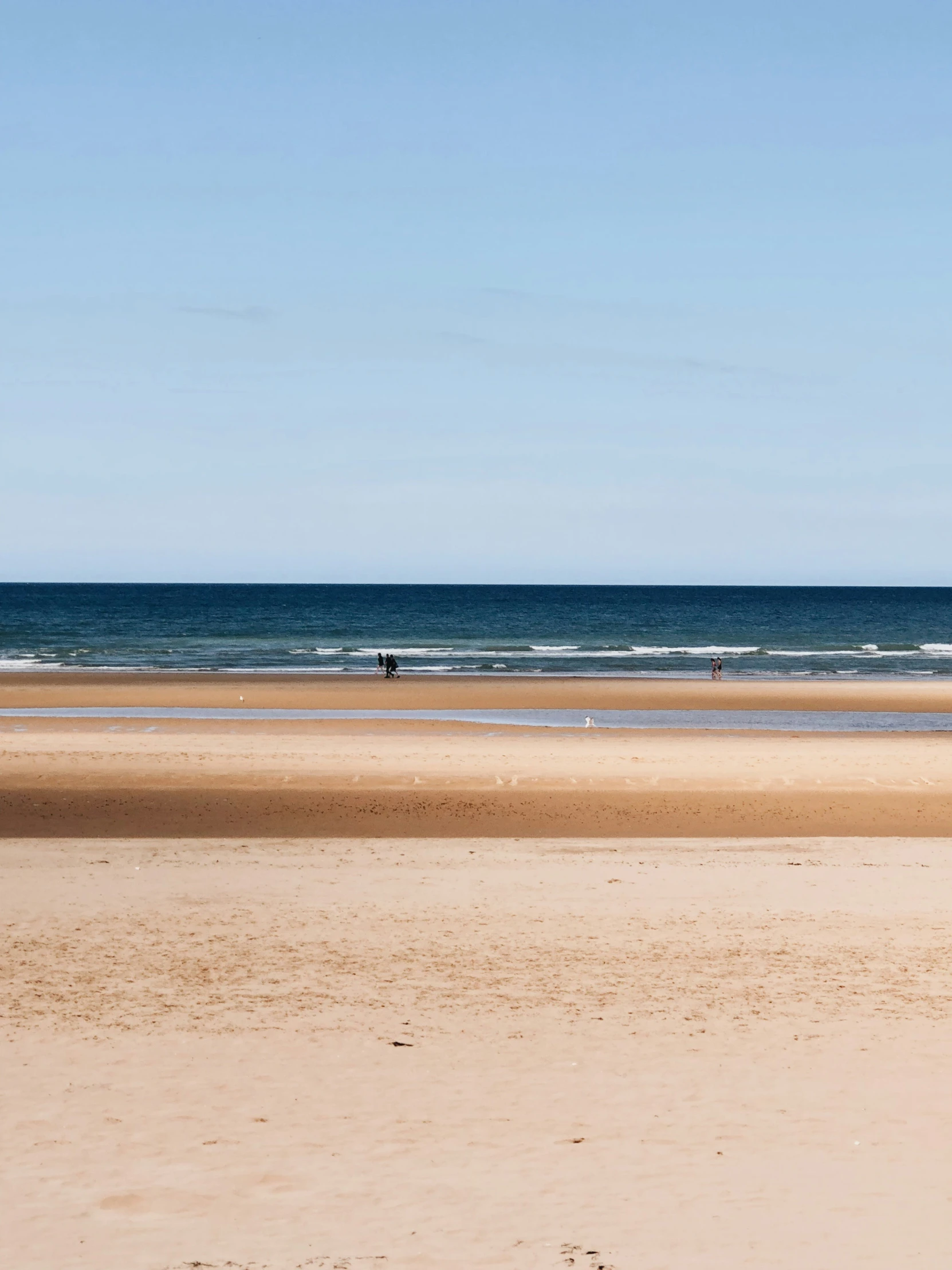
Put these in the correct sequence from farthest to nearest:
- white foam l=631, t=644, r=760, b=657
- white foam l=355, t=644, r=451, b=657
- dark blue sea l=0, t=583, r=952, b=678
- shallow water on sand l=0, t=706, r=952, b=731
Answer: white foam l=631, t=644, r=760, b=657
white foam l=355, t=644, r=451, b=657
dark blue sea l=0, t=583, r=952, b=678
shallow water on sand l=0, t=706, r=952, b=731

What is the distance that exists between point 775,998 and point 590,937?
7.06 ft

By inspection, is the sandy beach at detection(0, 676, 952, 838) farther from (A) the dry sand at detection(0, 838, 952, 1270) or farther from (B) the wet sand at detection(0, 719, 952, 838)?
(A) the dry sand at detection(0, 838, 952, 1270)

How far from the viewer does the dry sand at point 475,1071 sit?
19.6ft

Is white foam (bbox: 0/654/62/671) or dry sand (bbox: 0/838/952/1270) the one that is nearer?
dry sand (bbox: 0/838/952/1270)

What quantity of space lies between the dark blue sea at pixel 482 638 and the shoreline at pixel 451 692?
4276 mm

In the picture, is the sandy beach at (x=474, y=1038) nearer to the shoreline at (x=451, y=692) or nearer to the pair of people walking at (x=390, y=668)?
the shoreline at (x=451, y=692)

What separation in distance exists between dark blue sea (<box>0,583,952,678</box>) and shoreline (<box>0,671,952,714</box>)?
4.28m

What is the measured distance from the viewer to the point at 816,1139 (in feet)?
23.2

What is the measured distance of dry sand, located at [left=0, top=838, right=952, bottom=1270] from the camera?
599 cm

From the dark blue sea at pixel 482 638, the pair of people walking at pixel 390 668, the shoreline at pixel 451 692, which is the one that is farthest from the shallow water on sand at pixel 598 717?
the dark blue sea at pixel 482 638

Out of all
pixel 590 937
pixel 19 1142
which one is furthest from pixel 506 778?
pixel 19 1142

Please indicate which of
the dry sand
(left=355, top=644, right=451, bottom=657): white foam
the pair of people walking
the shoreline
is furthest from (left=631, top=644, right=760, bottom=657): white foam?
the dry sand

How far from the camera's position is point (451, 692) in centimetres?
4478

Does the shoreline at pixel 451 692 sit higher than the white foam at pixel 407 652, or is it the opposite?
the white foam at pixel 407 652
